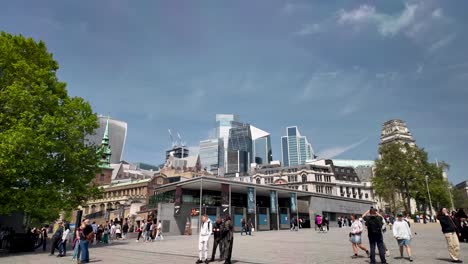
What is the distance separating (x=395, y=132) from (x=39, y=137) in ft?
433

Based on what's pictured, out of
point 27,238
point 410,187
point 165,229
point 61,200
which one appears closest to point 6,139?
point 61,200

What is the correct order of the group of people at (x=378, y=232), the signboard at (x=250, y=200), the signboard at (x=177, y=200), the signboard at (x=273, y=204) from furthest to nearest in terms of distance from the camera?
the signboard at (x=273, y=204) < the signboard at (x=250, y=200) < the signboard at (x=177, y=200) < the group of people at (x=378, y=232)

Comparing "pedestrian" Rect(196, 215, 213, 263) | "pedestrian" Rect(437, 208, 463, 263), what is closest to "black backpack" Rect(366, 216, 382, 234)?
"pedestrian" Rect(437, 208, 463, 263)

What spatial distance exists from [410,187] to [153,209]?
50.5 m

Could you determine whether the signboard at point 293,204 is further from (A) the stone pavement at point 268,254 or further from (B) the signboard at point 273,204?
(A) the stone pavement at point 268,254

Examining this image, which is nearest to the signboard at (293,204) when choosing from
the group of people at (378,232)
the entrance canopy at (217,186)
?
the entrance canopy at (217,186)

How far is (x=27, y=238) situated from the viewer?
792 inches

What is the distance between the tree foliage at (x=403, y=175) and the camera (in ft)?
205

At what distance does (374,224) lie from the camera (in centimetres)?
1141

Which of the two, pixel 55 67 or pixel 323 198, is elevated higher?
pixel 55 67

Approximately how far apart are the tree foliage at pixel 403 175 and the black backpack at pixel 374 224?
57.2m

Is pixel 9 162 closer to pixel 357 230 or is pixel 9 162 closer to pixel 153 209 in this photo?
pixel 357 230

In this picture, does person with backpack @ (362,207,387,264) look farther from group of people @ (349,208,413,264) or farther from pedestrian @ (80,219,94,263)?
pedestrian @ (80,219,94,263)

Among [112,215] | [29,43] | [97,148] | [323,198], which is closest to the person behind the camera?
[29,43]
